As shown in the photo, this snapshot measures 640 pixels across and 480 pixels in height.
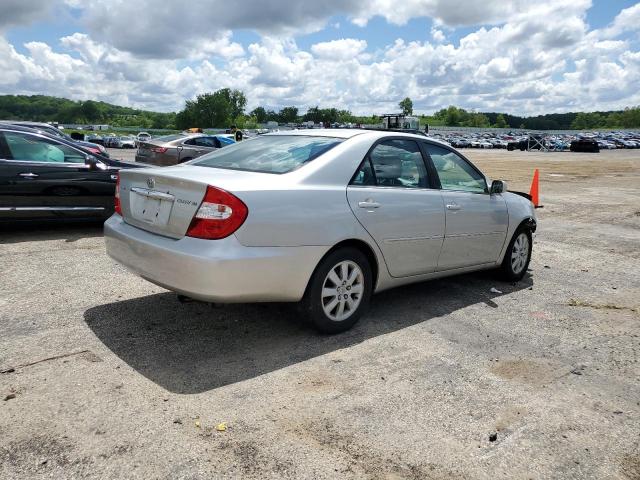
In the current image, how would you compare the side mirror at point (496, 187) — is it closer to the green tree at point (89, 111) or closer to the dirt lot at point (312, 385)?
the dirt lot at point (312, 385)

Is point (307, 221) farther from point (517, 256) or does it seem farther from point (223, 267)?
point (517, 256)

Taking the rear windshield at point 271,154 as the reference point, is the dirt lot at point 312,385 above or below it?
below

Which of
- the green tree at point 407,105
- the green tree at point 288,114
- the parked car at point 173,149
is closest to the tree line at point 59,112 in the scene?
the green tree at point 288,114

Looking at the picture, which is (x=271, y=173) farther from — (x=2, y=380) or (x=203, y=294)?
(x=2, y=380)

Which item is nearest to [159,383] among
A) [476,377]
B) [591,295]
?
[476,377]

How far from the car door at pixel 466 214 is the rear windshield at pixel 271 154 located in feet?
4.10

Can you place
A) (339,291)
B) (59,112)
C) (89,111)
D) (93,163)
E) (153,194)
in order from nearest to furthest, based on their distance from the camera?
(153,194)
(339,291)
(93,163)
(59,112)
(89,111)

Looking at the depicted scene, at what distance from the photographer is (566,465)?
278 cm

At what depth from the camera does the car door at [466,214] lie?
204 inches

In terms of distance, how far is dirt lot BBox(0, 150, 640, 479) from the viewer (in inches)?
108

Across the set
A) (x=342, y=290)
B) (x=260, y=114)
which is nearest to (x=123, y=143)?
(x=342, y=290)

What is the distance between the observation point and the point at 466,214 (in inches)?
209

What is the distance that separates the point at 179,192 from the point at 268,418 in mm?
1679

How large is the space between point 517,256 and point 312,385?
11.8ft
